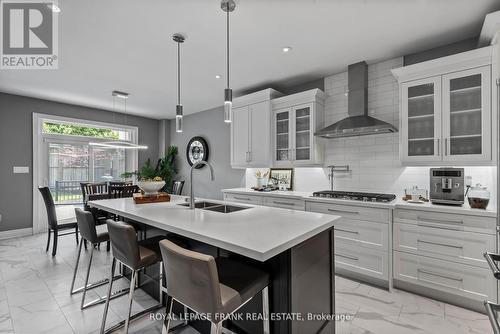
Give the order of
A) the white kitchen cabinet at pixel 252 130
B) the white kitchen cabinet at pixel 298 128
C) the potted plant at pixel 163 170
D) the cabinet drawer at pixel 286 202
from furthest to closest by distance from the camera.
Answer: the potted plant at pixel 163 170 < the white kitchen cabinet at pixel 252 130 < the white kitchen cabinet at pixel 298 128 < the cabinet drawer at pixel 286 202

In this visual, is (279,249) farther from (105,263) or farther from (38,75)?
(38,75)

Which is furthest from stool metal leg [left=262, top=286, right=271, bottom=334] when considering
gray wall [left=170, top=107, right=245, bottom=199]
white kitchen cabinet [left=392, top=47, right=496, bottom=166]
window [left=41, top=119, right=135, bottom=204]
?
window [left=41, top=119, right=135, bottom=204]

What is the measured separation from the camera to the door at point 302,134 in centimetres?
346

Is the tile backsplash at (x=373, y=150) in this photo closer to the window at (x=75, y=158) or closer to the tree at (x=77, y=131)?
the window at (x=75, y=158)

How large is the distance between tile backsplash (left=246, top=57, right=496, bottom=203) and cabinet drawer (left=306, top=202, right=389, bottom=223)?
Result: 623 mm

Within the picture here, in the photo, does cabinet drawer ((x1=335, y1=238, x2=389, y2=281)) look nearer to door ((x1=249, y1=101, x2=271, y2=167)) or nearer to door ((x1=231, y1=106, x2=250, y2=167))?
door ((x1=249, y1=101, x2=271, y2=167))

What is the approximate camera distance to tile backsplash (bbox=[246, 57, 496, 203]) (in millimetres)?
2971

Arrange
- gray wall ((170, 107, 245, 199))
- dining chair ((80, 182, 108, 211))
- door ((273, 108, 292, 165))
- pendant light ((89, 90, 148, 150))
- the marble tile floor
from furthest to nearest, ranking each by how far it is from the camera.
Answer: gray wall ((170, 107, 245, 199)) → dining chair ((80, 182, 108, 211)) → pendant light ((89, 90, 148, 150)) → door ((273, 108, 292, 165)) → the marble tile floor

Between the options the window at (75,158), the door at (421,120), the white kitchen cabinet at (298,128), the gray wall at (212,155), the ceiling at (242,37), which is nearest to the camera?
the ceiling at (242,37)

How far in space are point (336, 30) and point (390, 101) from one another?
4.08 ft

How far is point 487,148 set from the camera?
221 cm

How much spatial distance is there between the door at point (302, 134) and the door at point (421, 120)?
1144mm

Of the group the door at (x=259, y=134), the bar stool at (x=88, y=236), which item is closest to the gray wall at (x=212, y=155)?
the door at (x=259, y=134)
